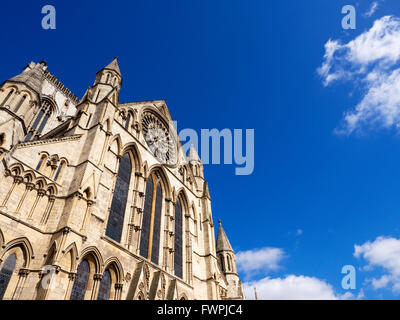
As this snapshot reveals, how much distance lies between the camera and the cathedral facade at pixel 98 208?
395 inches

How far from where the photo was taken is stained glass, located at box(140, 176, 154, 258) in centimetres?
1600

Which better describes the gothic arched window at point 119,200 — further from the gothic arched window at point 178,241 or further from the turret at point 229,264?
the turret at point 229,264

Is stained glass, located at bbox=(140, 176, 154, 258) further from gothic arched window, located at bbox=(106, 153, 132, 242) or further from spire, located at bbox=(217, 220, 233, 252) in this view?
spire, located at bbox=(217, 220, 233, 252)

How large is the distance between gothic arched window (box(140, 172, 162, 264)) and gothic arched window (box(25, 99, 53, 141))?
1875 cm

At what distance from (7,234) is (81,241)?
8.53 feet

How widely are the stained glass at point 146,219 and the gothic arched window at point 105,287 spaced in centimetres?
287

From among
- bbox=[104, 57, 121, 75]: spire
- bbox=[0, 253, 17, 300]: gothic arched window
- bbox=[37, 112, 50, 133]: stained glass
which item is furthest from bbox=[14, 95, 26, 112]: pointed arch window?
bbox=[37, 112, 50, 133]: stained glass

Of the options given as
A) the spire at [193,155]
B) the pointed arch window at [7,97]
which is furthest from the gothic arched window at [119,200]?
the spire at [193,155]

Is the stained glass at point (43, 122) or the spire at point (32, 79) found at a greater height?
the stained glass at point (43, 122)

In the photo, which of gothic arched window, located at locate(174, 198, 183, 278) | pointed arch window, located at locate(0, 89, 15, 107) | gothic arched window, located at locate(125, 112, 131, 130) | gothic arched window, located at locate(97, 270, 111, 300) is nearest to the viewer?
gothic arched window, located at locate(97, 270, 111, 300)

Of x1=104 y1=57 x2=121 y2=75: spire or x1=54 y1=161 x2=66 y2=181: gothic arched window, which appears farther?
x1=104 y1=57 x2=121 y2=75: spire

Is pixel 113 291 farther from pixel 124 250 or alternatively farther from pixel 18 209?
pixel 18 209
